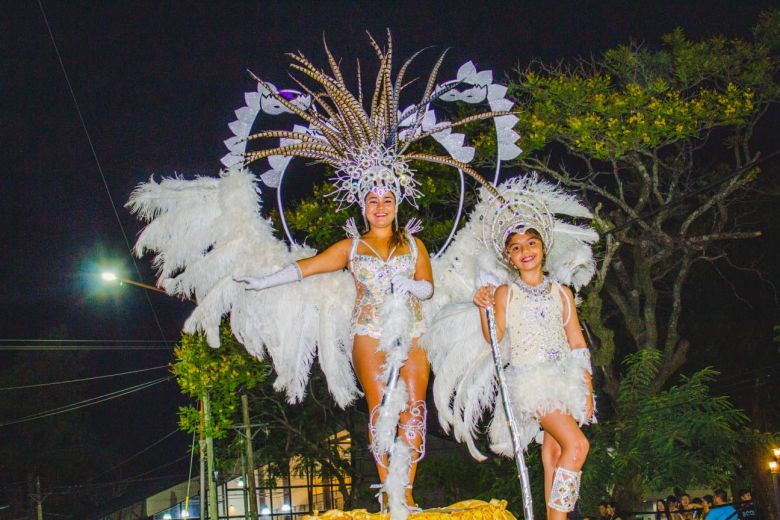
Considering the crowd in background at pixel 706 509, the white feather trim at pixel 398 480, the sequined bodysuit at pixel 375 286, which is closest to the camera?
the white feather trim at pixel 398 480

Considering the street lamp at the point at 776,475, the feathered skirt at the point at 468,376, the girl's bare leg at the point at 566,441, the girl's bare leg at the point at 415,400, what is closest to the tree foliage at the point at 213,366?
the feathered skirt at the point at 468,376

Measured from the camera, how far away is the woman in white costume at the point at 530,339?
4031mm

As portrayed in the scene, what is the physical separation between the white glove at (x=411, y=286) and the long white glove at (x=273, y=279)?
1.83 feet

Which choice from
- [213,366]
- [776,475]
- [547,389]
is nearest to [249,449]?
[213,366]

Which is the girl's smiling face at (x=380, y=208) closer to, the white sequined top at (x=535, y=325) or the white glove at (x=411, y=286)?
the white glove at (x=411, y=286)

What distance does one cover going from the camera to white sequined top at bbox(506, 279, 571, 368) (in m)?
4.21

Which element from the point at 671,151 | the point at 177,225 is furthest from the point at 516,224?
the point at 671,151

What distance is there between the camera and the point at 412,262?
4.54 meters

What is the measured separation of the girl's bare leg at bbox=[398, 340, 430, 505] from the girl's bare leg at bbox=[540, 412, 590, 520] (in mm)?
628

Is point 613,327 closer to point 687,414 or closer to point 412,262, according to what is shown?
point 687,414

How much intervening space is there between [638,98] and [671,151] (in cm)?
353

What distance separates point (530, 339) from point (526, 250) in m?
0.47

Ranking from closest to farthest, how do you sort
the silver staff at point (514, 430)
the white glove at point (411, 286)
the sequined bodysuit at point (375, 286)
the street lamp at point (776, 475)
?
the silver staff at point (514, 430), the white glove at point (411, 286), the sequined bodysuit at point (375, 286), the street lamp at point (776, 475)

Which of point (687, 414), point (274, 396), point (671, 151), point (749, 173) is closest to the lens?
point (687, 414)
